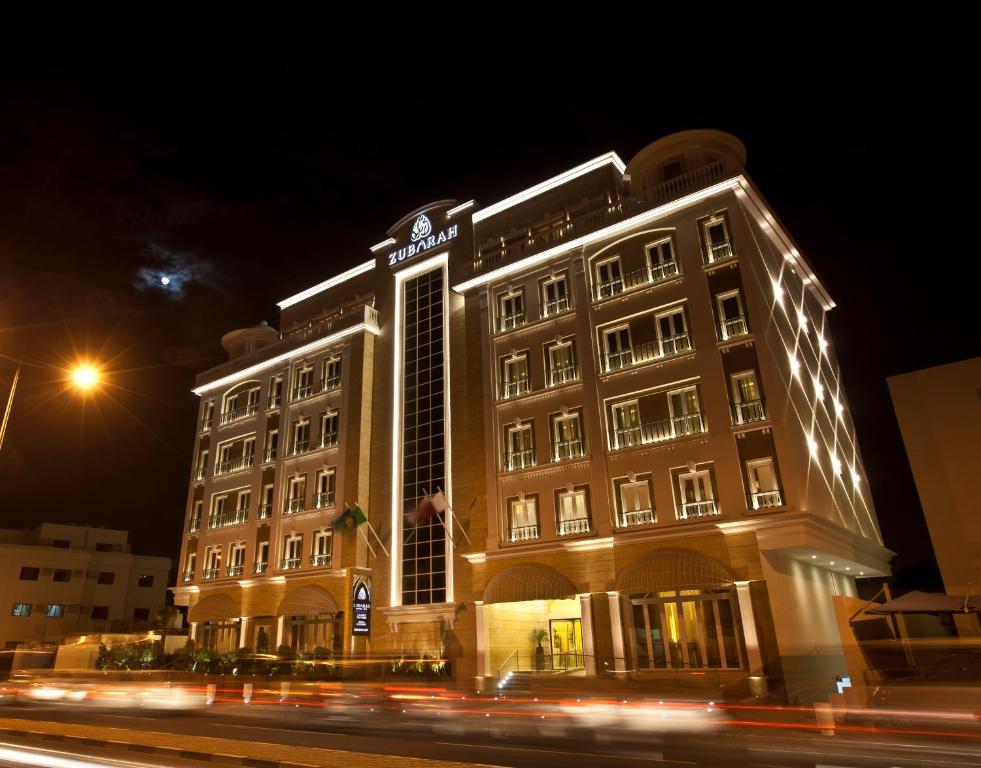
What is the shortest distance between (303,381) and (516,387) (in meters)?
16.8

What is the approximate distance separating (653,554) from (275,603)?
23232mm

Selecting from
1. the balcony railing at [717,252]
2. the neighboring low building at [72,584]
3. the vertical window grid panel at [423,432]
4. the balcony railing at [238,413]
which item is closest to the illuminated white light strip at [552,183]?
the vertical window grid panel at [423,432]

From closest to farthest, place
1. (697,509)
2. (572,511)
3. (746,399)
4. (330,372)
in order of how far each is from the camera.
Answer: (697,509), (746,399), (572,511), (330,372)

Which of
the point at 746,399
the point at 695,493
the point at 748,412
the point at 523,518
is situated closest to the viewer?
the point at 748,412

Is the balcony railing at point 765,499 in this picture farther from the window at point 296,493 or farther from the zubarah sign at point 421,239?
the window at point 296,493

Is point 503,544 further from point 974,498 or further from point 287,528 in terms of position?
point 974,498

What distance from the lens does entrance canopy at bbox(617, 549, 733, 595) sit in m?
25.5

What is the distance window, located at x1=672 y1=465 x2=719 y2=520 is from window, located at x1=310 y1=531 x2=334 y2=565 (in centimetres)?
2015

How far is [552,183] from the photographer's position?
37.6m

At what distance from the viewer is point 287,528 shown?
40844 mm

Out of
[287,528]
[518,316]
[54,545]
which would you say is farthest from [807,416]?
[54,545]

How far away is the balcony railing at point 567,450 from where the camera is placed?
30641 mm

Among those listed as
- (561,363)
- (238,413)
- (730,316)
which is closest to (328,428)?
(238,413)

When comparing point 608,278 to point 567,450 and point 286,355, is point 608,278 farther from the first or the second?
point 286,355
